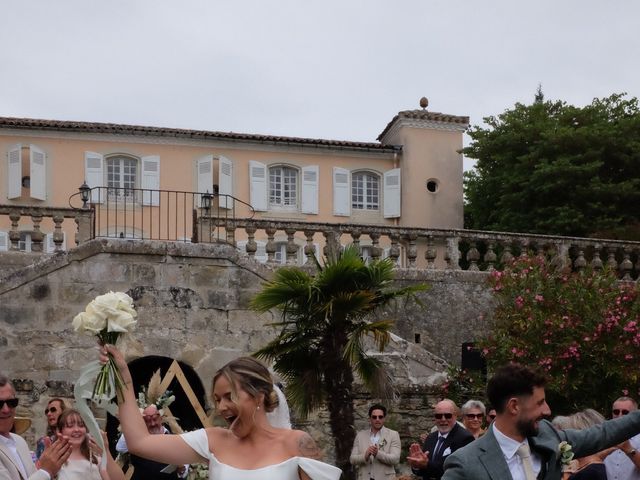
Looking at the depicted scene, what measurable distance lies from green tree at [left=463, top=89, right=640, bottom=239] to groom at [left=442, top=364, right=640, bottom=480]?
22639 millimetres

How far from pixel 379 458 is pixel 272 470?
24.2 ft

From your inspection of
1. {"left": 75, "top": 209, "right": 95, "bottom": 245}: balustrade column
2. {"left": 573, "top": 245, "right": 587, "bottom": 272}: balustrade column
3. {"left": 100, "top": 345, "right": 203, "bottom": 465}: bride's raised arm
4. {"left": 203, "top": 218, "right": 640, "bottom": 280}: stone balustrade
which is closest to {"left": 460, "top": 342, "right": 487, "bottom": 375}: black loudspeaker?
{"left": 203, "top": 218, "right": 640, "bottom": 280}: stone balustrade

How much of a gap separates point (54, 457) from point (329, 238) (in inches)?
535

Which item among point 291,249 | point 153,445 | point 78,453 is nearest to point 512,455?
point 153,445

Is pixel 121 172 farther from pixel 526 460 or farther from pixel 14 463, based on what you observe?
pixel 526 460

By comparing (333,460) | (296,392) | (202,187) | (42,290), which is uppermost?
(202,187)

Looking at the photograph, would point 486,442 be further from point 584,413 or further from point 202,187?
point 202,187

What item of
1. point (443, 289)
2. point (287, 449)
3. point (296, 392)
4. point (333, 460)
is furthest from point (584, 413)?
point (443, 289)

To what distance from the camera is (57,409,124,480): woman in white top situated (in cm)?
689

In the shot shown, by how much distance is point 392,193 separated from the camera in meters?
31.5

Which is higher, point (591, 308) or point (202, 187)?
point (202, 187)

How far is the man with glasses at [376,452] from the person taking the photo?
37.1 feet

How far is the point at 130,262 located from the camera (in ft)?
48.5

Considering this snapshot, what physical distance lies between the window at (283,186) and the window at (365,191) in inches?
72.1
